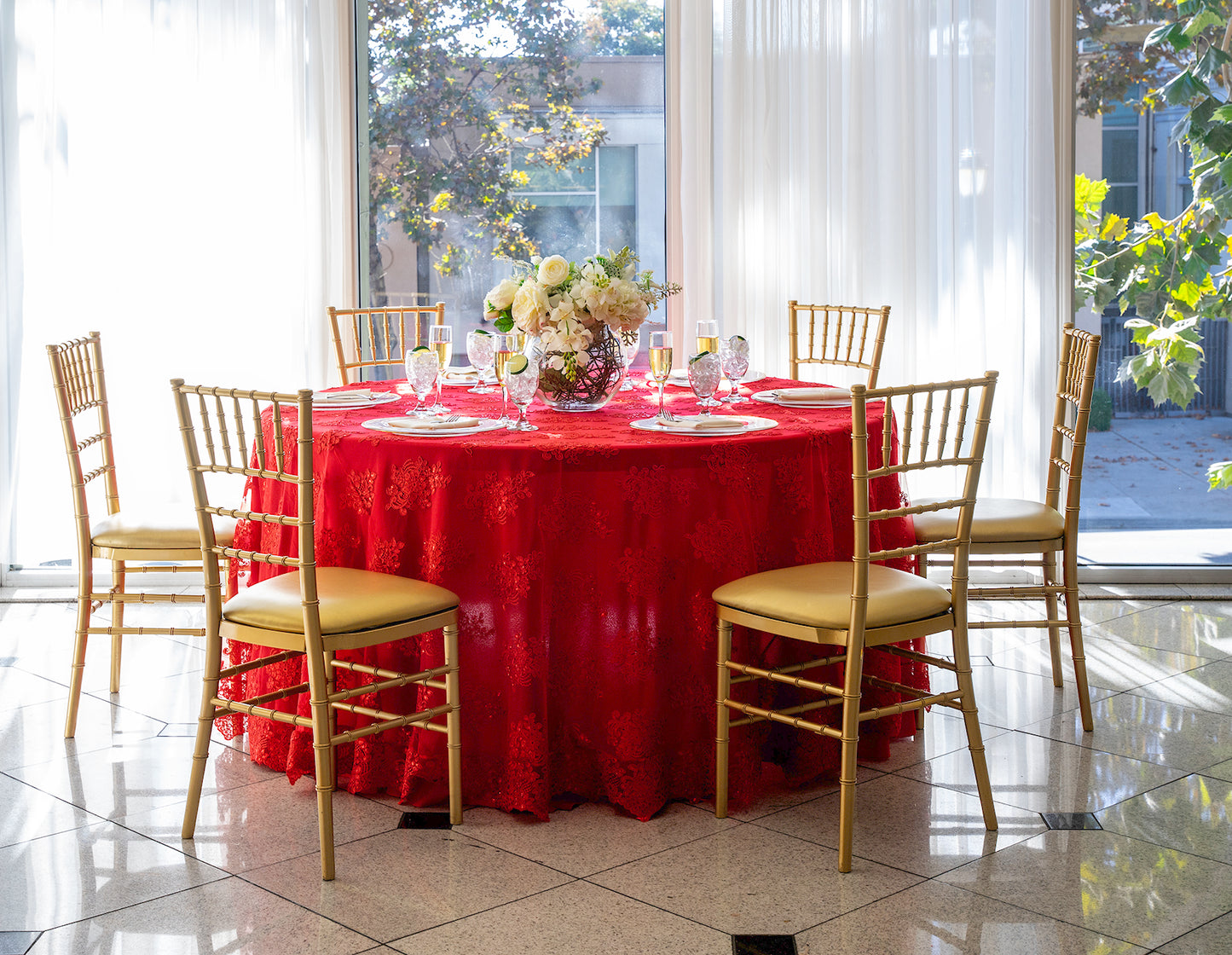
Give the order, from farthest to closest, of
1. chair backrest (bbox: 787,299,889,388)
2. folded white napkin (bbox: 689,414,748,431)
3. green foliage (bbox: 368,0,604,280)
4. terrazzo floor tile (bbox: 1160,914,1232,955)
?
1. green foliage (bbox: 368,0,604,280)
2. chair backrest (bbox: 787,299,889,388)
3. folded white napkin (bbox: 689,414,748,431)
4. terrazzo floor tile (bbox: 1160,914,1232,955)

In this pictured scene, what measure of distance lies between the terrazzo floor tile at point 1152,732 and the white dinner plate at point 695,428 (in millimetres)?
1154

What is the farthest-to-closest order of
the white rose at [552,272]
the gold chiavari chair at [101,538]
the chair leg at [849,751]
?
the gold chiavari chair at [101,538] → the white rose at [552,272] → the chair leg at [849,751]

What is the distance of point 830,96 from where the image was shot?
184 inches

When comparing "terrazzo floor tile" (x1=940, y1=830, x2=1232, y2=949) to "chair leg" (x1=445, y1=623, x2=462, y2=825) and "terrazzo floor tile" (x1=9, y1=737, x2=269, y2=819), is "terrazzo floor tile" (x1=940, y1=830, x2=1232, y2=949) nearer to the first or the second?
"chair leg" (x1=445, y1=623, x2=462, y2=825)

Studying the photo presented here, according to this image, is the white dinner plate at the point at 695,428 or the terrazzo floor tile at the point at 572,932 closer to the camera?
the terrazzo floor tile at the point at 572,932

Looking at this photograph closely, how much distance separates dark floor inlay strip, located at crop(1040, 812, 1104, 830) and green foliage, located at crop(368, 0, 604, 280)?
9.88 ft

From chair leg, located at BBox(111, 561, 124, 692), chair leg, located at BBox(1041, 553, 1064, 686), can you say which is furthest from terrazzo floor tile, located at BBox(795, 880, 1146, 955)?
chair leg, located at BBox(111, 561, 124, 692)

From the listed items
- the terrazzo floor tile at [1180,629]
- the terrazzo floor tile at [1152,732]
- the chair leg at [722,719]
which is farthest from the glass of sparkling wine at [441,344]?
the terrazzo floor tile at [1180,629]

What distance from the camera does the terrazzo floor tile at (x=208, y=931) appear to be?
2275 mm

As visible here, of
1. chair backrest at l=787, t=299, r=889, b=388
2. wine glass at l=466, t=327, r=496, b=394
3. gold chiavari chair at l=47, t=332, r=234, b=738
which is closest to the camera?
gold chiavari chair at l=47, t=332, r=234, b=738

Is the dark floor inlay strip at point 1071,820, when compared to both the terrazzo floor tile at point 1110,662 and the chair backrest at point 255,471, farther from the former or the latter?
the chair backrest at point 255,471

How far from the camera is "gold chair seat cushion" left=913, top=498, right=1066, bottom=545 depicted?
336 centimetres

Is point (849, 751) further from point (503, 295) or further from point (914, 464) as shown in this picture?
point (503, 295)

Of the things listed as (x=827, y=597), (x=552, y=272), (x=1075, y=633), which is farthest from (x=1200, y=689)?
(x=552, y=272)
